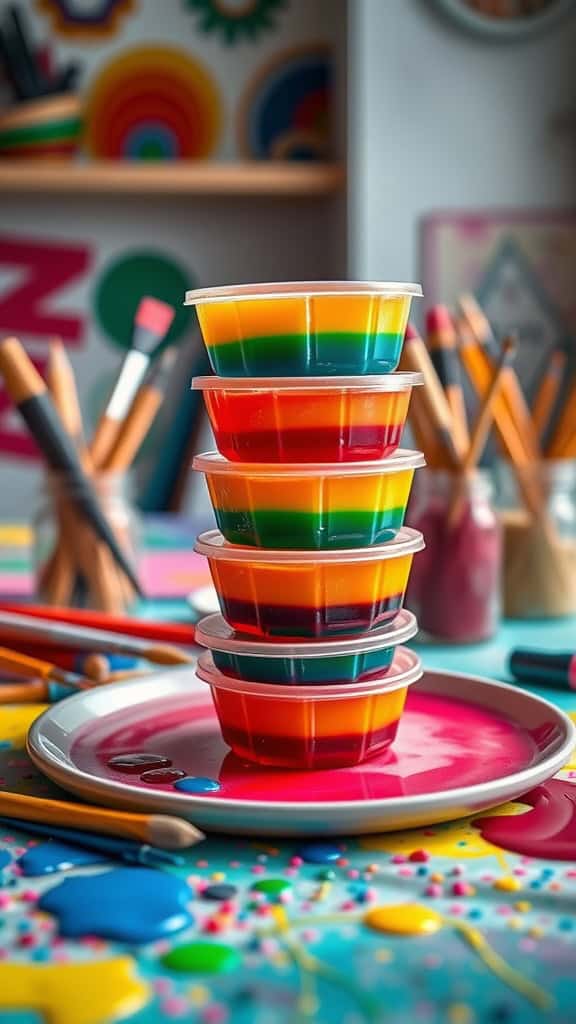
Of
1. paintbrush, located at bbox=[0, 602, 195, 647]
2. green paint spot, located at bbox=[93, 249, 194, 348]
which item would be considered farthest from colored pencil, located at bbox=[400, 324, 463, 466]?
green paint spot, located at bbox=[93, 249, 194, 348]

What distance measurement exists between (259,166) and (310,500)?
1731mm

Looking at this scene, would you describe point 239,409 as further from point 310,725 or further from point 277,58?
point 277,58

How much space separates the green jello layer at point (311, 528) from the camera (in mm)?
491

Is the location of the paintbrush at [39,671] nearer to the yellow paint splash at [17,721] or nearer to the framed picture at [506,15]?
the yellow paint splash at [17,721]

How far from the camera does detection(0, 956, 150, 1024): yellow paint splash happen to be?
Result: 12.5 inches

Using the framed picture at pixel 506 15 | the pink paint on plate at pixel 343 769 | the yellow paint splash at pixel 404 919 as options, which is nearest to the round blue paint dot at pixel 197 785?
the pink paint on plate at pixel 343 769

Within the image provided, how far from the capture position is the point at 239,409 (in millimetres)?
497

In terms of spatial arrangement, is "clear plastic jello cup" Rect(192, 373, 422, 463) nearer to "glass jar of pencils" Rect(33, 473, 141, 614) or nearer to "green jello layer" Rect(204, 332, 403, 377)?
"green jello layer" Rect(204, 332, 403, 377)

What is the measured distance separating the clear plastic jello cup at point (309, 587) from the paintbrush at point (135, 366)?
0.31 m

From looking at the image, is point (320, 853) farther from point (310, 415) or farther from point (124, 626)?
point (124, 626)

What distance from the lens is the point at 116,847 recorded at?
1.39ft

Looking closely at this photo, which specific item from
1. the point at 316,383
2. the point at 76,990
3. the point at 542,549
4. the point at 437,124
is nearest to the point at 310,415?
the point at 316,383

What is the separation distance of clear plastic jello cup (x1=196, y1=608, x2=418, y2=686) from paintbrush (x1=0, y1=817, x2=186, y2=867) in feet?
0.31

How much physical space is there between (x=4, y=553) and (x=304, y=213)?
47.9 inches
